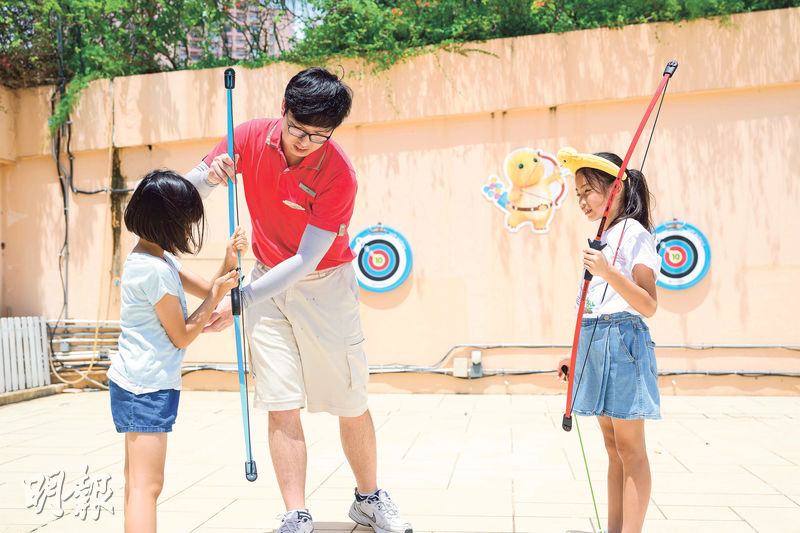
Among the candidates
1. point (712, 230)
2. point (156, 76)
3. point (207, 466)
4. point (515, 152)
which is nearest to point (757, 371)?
point (712, 230)

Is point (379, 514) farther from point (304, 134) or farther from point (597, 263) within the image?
point (304, 134)

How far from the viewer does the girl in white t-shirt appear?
2273 mm

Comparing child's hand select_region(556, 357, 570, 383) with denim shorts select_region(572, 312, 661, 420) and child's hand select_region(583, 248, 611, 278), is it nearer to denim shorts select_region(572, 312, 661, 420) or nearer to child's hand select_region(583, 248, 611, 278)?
denim shorts select_region(572, 312, 661, 420)

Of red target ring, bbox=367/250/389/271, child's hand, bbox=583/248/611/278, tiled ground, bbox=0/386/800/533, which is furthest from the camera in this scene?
red target ring, bbox=367/250/389/271

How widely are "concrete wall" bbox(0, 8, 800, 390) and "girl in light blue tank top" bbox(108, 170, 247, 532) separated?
4.24m

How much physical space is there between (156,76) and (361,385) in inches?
211

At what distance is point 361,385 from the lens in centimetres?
266

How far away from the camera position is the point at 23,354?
6500 mm

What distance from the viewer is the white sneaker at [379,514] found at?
263 cm

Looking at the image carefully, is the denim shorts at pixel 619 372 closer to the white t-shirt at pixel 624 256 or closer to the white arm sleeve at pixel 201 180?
the white t-shirt at pixel 624 256

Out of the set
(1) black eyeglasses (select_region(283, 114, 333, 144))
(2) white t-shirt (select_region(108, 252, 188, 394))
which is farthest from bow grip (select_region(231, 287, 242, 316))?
(1) black eyeglasses (select_region(283, 114, 333, 144))

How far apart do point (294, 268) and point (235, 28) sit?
5.60 m

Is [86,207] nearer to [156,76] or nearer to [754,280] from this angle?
[156,76]

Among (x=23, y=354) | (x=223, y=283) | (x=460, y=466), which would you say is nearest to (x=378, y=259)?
(x=460, y=466)
